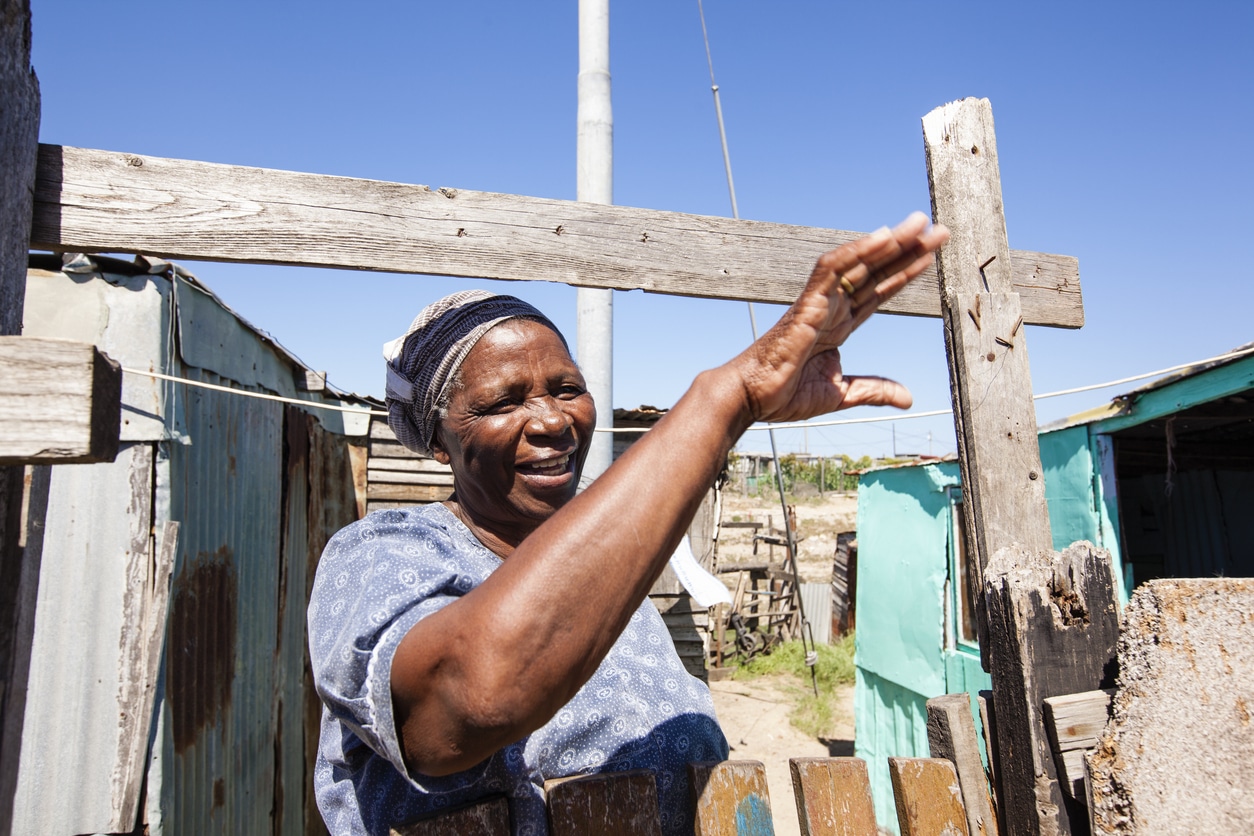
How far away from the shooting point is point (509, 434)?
1530mm

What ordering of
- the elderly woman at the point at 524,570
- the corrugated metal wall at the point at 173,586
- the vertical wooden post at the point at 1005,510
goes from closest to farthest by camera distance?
the elderly woman at the point at 524,570, the vertical wooden post at the point at 1005,510, the corrugated metal wall at the point at 173,586

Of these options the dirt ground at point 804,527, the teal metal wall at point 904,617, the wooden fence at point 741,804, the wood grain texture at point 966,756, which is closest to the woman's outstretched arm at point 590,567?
the wooden fence at point 741,804

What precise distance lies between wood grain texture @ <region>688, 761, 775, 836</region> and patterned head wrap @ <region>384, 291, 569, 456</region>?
904 millimetres

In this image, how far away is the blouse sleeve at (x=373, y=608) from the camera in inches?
Answer: 37.5

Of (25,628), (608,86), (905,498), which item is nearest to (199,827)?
(25,628)

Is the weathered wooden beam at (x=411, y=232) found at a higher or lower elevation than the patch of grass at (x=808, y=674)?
higher

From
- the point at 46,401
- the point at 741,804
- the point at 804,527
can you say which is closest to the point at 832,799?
the point at 741,804

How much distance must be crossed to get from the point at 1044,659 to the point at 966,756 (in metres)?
0.29

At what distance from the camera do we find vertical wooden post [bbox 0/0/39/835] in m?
1.28

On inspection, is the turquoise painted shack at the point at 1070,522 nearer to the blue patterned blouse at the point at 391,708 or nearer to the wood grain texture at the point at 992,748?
the wood grain texture at the point at 992,748

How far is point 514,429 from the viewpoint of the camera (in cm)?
154

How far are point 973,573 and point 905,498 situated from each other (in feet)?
23.3

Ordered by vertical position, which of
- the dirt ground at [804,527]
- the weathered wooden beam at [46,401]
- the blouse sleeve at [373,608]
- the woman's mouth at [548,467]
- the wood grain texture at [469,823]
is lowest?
the wood grain texture at [469,823]

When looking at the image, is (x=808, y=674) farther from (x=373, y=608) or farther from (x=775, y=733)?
(x=373, y=608)
